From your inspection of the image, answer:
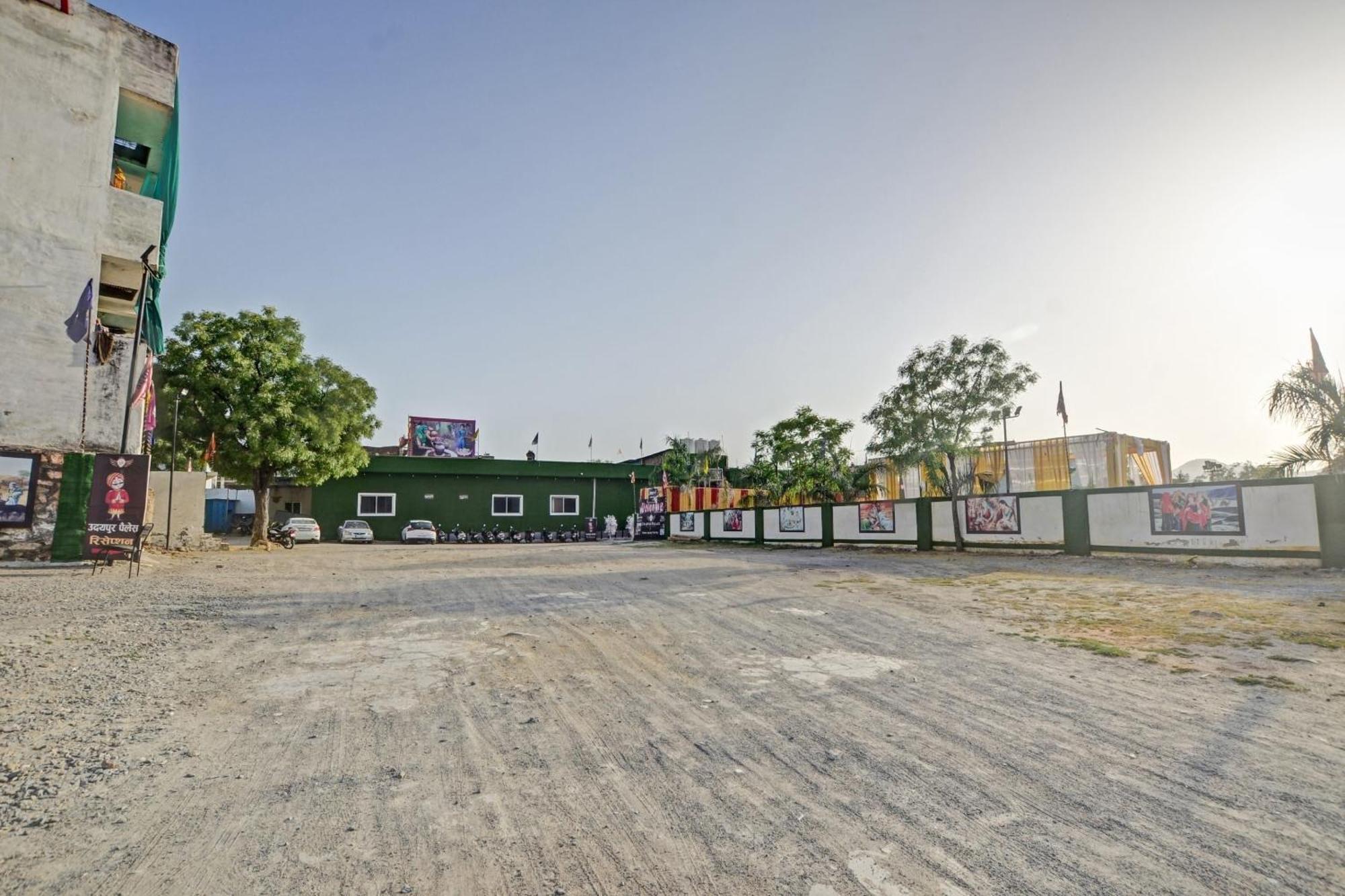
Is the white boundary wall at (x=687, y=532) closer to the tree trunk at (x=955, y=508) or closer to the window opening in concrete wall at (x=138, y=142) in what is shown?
the tree trunk at (x=955, y=508)

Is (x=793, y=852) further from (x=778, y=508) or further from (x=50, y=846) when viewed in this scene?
(x=778, y=508)

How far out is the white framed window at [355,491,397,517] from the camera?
121 feet

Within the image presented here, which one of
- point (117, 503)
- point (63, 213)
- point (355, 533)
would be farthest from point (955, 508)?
point (355, 533)

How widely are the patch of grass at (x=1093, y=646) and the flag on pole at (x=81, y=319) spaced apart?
21852 mm

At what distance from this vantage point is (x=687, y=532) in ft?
118

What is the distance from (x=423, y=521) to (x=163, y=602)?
2662 centimetres

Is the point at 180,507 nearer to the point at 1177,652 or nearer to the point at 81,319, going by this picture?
the point at 81,319

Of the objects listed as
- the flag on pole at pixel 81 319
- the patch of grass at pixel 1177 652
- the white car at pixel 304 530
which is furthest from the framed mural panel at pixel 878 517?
the white car at pixel 304 530

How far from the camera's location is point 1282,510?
13.7 meters

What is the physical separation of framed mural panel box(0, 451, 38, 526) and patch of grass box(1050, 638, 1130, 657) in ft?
64.2

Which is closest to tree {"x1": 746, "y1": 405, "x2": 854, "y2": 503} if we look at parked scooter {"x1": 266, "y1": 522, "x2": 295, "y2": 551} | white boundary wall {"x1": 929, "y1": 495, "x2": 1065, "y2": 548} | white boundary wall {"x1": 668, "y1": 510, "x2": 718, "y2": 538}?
white boundary wall {"x1": 668, "y1": 510, "x2": 718, "y2": 538}

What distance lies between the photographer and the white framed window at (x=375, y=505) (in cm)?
3694

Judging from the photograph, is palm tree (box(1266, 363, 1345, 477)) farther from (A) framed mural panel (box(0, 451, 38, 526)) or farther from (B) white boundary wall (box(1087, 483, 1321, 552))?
(A) framed mural panel (box(0, 451, 38, 526))

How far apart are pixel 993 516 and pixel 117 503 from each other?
2276cm
